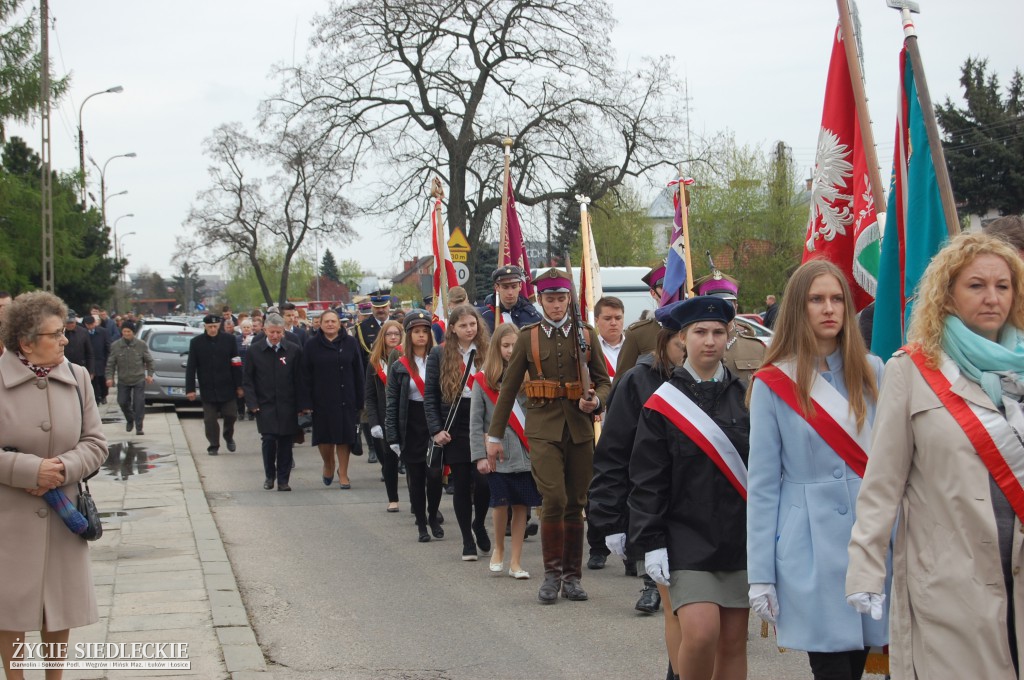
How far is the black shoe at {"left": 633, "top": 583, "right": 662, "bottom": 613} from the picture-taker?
730 cm

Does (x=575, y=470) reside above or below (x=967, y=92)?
below

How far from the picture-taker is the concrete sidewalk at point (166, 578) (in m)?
6.46

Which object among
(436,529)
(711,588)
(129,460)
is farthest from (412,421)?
(129,460)

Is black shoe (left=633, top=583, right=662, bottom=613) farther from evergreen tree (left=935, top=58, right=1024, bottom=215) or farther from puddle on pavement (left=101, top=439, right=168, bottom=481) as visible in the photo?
evergreen tree (left=935, top=58, right=1024, bottom=215)

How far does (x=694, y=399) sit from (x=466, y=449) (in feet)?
16.0

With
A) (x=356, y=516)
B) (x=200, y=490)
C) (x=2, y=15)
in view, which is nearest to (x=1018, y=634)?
(x=356, y=516)

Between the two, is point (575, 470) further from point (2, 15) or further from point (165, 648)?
point (2, 15)

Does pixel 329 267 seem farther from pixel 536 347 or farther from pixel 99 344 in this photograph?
pixel 536 347

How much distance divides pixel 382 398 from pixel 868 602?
30.7 ft

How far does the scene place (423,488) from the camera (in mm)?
10312

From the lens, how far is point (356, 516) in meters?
11.6

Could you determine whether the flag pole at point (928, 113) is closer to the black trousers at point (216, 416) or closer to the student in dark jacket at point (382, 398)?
the student in dark jacket at point (382, 398)

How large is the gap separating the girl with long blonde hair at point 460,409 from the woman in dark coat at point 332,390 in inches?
161

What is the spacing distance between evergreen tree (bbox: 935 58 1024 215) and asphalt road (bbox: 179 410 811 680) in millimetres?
34883
